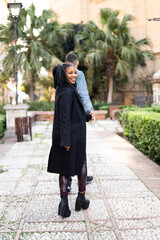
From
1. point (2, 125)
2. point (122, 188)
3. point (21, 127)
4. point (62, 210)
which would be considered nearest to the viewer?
point (62, 210)

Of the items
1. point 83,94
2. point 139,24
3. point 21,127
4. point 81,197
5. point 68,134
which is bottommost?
point 81,197

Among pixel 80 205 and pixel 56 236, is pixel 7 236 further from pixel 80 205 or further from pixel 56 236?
pixel 80 205

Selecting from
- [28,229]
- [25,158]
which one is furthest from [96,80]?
[28,229]

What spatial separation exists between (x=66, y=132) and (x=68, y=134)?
0.09 feet

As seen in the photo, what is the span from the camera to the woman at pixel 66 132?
2543 millimetres

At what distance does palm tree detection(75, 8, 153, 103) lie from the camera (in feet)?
59.4

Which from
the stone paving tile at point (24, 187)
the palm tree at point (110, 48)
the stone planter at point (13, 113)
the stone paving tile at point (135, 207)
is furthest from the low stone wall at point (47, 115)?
the stone paving tile at point (135, 207)

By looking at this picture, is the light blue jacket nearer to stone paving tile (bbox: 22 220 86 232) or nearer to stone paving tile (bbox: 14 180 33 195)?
stone paving tile (bbox: 22 220 86 232)

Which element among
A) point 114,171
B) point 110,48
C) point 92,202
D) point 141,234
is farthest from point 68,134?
point 110,48

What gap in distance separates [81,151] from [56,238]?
2.74ft

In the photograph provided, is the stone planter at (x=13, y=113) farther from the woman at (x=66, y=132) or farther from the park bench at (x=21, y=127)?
the woman at (x=66, y=132)

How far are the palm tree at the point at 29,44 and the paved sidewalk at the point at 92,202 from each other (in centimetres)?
1411

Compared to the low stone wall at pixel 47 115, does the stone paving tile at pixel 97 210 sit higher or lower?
higher

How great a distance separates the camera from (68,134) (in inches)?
99.0
